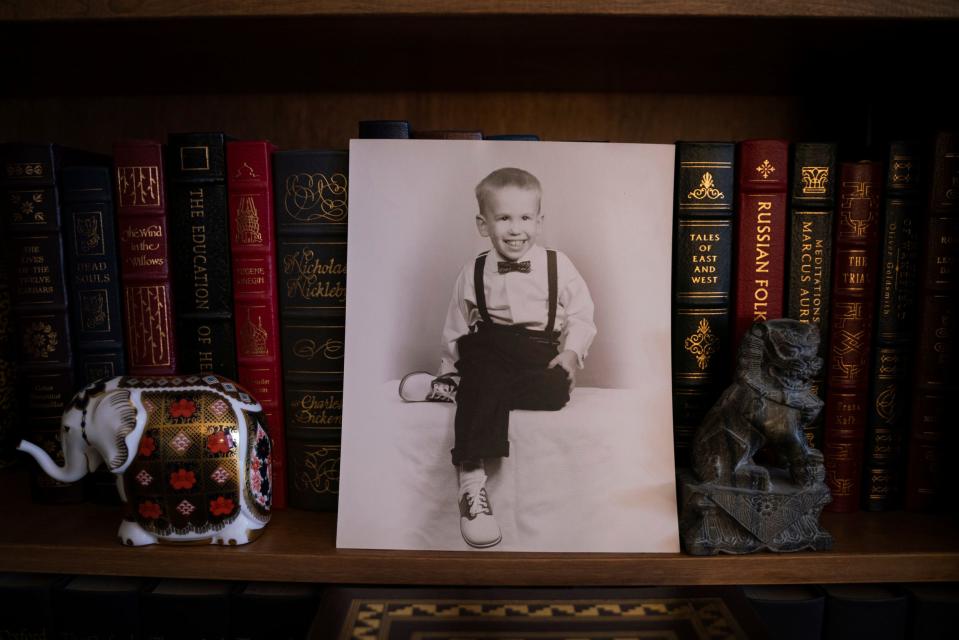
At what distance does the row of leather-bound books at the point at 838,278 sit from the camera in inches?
22.5

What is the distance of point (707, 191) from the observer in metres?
0.58

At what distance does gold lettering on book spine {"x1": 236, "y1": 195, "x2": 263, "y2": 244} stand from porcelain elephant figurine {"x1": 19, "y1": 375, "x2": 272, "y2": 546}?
14 cm

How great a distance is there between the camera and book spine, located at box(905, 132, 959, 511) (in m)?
0.57

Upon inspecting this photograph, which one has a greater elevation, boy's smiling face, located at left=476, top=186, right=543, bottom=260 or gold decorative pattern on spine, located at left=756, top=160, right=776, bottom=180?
gold decorative pattern on spine, located at left=756, top=160, right=776, bottom=180

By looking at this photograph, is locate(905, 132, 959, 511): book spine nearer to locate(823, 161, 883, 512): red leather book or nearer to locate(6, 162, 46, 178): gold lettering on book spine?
locate(823, 161, 883, 512): red leather book

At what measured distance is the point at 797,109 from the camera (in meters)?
0.77

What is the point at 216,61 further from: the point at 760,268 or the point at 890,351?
the point at 890,351

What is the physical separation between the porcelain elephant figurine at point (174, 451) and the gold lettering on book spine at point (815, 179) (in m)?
0.55

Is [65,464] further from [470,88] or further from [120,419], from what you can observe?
[470,88]

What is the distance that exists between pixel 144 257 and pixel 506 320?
349mm

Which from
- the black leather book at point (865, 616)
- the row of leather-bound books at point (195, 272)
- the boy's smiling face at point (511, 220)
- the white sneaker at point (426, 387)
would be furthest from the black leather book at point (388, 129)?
the black leather book at point (865, 616)

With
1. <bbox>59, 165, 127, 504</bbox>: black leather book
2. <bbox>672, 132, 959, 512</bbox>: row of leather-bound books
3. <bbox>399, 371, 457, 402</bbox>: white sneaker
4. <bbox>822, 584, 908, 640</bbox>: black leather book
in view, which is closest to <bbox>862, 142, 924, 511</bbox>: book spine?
Result: <bbox>672, 132, 959, 512</bbox>: row of leather-bound books

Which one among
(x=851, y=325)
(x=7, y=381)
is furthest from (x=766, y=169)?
(x=7, y=381)

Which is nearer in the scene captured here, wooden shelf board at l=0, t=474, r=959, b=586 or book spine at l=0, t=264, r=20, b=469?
wooden shelf board at l=0, t=474, r=959, b=586
